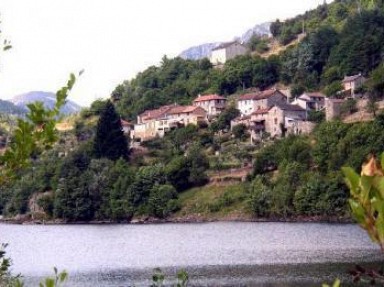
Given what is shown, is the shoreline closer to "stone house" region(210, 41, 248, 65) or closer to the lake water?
the lake water

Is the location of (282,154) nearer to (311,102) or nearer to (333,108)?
(333,108)

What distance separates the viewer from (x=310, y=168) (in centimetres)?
9144

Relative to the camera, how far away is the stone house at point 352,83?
106562mm

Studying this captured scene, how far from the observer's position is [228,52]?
6348 inches

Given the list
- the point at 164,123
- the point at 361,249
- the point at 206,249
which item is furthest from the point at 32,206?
the point at 361,249

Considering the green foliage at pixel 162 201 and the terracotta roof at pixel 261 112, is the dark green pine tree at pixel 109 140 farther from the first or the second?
the terracotta roof at pixel 261 112

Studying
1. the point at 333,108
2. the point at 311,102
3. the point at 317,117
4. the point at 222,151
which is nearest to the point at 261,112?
the point at 311,102

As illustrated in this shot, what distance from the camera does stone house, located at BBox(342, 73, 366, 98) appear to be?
106562 millimetres

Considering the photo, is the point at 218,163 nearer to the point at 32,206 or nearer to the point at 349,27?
the point at 32,206

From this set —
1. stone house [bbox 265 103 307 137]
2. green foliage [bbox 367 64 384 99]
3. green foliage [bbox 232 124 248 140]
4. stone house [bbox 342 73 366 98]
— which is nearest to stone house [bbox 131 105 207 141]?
green foliage [bbox 232 124 248 140]

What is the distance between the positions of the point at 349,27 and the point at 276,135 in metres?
33.5

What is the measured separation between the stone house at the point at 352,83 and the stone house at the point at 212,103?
870 inches

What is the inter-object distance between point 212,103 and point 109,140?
777 inches

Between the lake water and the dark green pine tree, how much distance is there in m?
26.0
